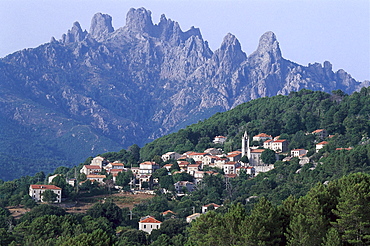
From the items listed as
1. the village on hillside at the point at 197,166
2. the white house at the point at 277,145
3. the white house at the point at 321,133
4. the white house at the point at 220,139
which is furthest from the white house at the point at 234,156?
the white house at the point at 220,139

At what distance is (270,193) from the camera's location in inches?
3450

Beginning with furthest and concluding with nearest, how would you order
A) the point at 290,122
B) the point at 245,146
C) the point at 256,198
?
the point at 290,122, the point at 245,146, the point at 256,198

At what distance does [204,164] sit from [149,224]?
35.1 meters

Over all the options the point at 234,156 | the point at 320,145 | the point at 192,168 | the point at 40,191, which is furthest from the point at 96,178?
the point at 320,145

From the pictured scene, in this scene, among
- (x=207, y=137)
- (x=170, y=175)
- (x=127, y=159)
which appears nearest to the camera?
(x=170, y=175)

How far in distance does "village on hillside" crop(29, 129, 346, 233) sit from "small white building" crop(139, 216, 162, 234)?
698 inches

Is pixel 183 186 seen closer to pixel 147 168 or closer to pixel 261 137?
pixel 147 168

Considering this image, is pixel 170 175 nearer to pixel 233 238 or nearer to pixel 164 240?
pixel 164 240

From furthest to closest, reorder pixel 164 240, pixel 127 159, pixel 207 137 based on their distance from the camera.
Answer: pixel 207 137 → pixel 127 159 → pixel 164 240

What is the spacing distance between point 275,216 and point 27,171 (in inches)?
5836

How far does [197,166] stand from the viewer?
104688mm

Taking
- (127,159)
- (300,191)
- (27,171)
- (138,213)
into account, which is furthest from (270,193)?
(27,171)

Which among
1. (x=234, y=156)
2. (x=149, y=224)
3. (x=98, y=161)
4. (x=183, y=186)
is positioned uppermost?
(x=234, y=156)

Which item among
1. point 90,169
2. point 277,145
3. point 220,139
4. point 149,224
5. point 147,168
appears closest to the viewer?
point 149,224
